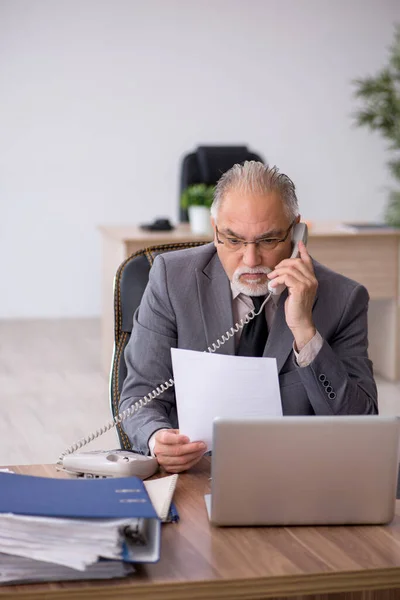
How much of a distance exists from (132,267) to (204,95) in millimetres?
5191

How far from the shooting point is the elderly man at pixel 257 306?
1999mm

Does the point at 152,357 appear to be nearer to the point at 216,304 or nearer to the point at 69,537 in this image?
the point at 216,304

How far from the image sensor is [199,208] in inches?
201

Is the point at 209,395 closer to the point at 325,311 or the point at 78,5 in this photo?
the point at 325,311

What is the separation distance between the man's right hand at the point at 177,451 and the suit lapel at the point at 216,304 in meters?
0.43

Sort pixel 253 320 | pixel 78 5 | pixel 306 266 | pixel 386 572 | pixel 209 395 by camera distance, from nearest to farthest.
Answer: pixel 386 572 < pixel 209 395 < pixel 306 266 < pixel 253 320 < pixel 78 5

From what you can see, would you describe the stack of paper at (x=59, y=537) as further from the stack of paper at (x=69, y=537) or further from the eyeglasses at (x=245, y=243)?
the eyeglasses at (x=245, y=243)

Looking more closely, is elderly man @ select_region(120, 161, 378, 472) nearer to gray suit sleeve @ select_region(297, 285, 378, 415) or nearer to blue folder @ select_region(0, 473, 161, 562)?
gray suit sleeve @ select_region(297, 285, 378, 415)

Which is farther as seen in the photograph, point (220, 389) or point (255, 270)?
point (255, 270)

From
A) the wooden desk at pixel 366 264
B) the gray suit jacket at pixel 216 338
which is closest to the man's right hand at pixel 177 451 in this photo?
the gray suit jacket at pixel 216 338

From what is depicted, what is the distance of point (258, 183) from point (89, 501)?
0.98 m

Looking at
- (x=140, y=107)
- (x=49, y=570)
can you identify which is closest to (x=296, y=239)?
(x=49, y=570)

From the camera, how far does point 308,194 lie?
7.66m

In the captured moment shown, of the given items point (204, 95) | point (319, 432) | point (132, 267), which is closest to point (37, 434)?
point (132, 267)
